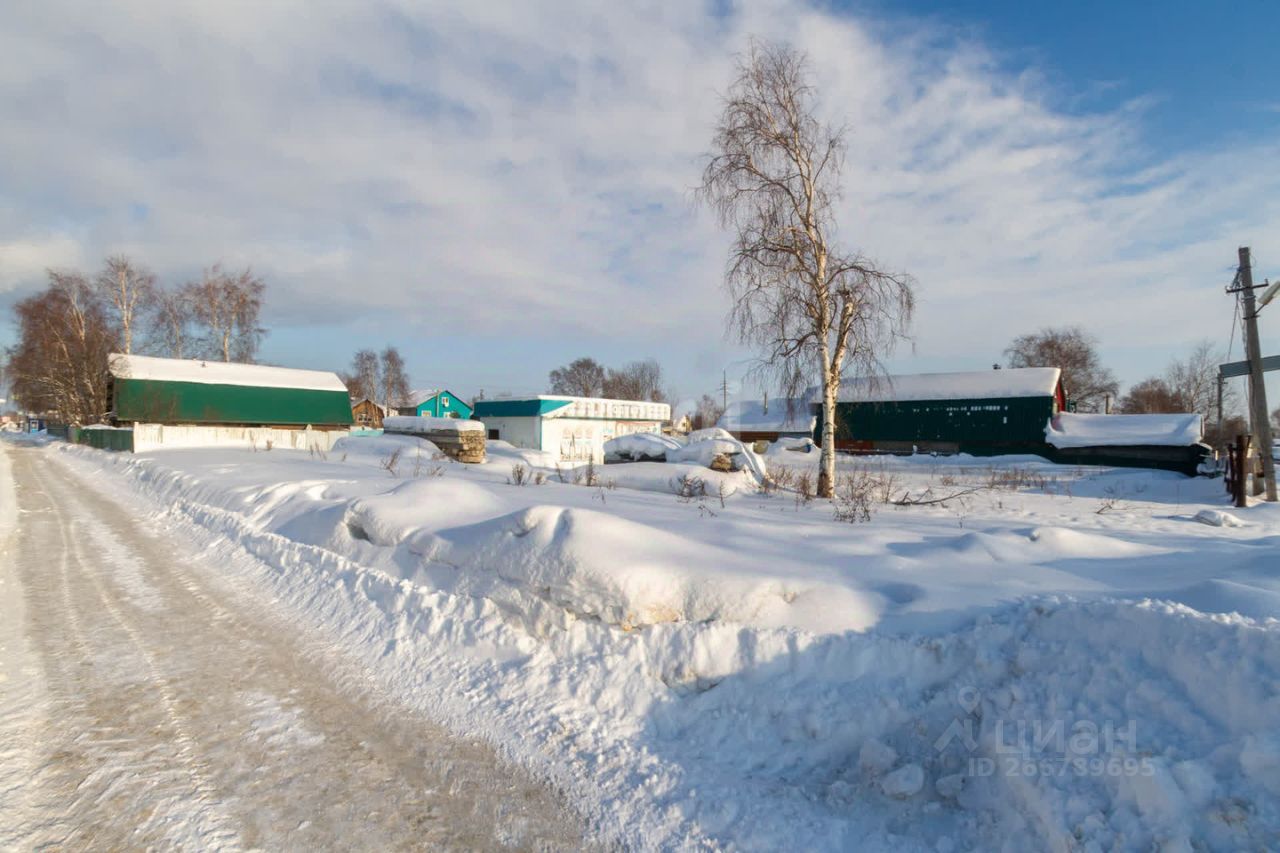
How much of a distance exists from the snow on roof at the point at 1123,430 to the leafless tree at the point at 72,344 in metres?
56.8

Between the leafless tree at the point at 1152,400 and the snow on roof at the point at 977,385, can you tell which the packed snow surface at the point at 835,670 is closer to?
the snow on roof at the point at 977,385

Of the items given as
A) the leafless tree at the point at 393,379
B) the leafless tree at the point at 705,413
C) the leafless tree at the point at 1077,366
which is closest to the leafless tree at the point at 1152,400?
the leafless tree at the point at 1077,366

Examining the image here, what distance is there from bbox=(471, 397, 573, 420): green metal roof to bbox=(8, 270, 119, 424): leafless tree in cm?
2284

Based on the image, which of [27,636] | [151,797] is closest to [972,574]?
[151,797]

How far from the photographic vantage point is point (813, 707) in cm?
401

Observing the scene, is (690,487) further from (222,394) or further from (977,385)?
(222,394)

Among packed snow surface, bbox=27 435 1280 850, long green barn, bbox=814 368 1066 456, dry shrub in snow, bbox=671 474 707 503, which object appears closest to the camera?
packed snow surface, bbox=27 435 1280 850

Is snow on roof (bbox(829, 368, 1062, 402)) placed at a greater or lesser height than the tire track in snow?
greater

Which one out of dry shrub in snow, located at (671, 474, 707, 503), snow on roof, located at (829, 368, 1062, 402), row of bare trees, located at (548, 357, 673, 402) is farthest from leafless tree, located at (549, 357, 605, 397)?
dry shrub in snow, located at (671, 474, 707, 503)

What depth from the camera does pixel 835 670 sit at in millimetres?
4246

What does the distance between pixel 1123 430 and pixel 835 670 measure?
120 ft

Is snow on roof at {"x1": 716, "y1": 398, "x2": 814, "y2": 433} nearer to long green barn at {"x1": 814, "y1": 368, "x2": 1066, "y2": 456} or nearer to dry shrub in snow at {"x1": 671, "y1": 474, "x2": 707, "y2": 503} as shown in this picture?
long green barn at {"x1": 814, "y1": 368, "x2": 1066, "y2": 456}

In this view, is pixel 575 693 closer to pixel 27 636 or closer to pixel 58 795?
pixel 58 795

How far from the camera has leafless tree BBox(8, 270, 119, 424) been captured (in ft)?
131
